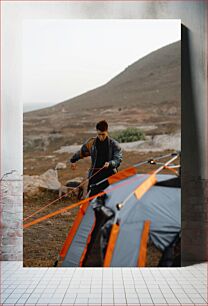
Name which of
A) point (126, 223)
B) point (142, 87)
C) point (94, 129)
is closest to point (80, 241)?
point (126, 223)

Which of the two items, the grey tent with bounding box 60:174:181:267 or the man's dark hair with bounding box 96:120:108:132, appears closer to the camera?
the grey tent with bounding box 60:174:181:267

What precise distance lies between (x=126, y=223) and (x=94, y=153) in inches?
23.7

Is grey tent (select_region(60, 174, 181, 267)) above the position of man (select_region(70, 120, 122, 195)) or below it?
below

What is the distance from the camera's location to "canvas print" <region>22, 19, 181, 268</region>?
4004 millimetres

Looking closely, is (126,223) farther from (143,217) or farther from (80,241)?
(80,241)

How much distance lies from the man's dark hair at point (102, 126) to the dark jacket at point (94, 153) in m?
0.08

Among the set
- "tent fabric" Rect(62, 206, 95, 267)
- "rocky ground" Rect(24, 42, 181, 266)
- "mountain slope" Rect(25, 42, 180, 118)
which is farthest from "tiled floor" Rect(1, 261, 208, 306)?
"mountain slope" Rect(25, 42, 180, 118)

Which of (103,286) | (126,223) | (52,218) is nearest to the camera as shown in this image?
(103,286)

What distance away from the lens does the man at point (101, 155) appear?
13.2 ft

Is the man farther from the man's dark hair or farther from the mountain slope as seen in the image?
the mountain slope

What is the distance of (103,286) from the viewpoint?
11.6ft

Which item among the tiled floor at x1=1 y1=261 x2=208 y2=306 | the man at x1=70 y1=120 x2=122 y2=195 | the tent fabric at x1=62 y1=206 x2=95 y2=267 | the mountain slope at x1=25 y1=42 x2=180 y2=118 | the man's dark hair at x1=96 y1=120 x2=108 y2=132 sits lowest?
the tiled floor at x1=1 y1=261 x2=208 y2=306

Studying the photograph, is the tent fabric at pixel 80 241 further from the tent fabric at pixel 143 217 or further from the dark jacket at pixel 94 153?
the dark jacket at pixel 94 153

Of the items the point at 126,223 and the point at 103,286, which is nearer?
the point at 103,286
